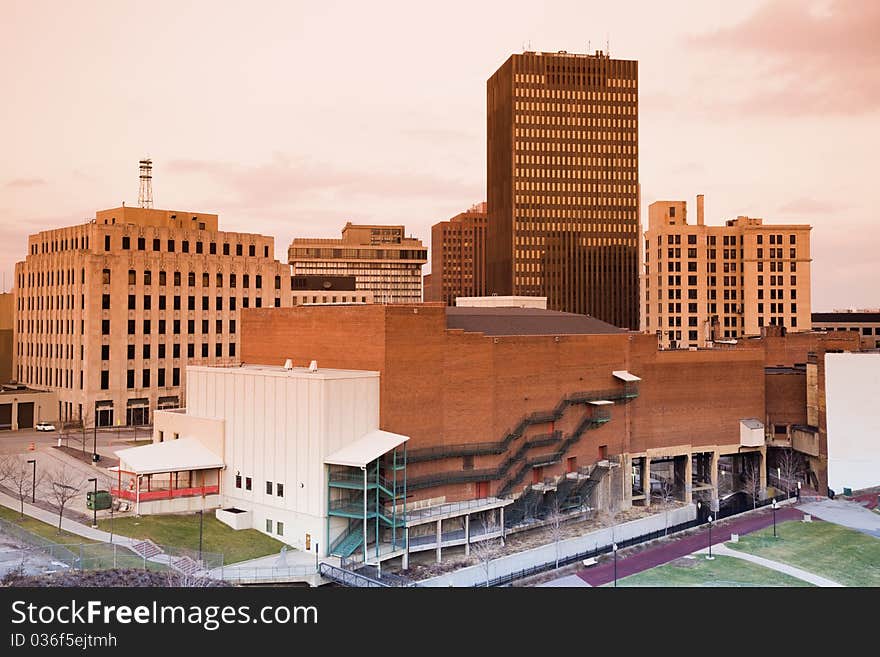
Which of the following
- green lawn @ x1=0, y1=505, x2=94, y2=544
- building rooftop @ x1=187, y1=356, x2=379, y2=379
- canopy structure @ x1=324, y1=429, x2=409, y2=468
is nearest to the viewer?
green lawn @ x1=0, y1=505, x2=94, y2=544

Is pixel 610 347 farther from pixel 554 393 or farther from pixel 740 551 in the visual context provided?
pixel 740 551

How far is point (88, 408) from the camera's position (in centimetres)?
9694

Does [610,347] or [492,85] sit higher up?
[492,85]

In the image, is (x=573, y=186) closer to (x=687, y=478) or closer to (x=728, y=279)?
(x=728, y=279)

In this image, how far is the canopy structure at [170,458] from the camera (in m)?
55.6

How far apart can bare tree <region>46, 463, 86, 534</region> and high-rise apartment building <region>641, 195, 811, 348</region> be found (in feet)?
384

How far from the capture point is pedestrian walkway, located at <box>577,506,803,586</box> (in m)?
58.8

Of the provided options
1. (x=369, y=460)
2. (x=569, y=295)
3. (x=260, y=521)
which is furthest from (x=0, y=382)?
(x=569, y=295)

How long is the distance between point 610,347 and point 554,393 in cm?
912

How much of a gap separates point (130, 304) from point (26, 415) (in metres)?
17.5

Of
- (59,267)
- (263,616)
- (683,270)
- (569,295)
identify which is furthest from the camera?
(569,295)

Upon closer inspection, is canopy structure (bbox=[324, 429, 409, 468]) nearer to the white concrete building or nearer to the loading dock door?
the white concrete building

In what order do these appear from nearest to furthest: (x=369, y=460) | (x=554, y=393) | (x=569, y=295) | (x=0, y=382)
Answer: (x=369, y=460) < (x=554, y=393) < (x=0, y=382) < (x=569, y=295)

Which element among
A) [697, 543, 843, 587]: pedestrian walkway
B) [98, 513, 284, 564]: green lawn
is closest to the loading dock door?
[98, 513, 284, 564]: green lawn
